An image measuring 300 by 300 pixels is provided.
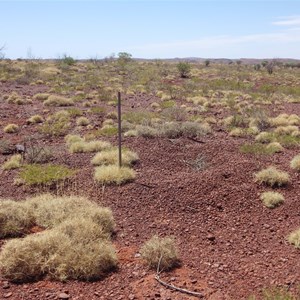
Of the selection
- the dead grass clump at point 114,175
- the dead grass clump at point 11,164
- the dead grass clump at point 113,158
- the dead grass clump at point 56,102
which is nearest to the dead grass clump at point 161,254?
the dead grass clump at point 114,175

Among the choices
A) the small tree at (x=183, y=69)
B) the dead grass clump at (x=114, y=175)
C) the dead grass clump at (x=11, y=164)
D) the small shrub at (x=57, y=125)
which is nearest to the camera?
the dead grass clump at (x=114, y=175)

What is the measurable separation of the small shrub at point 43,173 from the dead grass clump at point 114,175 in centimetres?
86

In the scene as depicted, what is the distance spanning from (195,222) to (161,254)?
174cm

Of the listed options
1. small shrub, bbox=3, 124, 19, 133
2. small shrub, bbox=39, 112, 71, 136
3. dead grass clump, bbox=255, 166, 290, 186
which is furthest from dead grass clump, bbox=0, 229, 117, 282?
small shrub, bbox=3, 124, 19, 133

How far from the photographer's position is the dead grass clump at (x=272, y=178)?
27.0 ft

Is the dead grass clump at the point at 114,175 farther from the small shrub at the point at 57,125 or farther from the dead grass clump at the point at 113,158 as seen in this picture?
the small shrub at the point at 57,125

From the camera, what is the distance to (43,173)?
916 cm

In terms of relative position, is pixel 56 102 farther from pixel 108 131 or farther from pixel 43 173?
pixel 43 173

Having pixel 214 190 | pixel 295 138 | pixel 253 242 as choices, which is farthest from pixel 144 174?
pixel 295 138

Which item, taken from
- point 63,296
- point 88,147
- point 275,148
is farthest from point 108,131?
point 63,296

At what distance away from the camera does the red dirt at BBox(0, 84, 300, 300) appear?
468cm

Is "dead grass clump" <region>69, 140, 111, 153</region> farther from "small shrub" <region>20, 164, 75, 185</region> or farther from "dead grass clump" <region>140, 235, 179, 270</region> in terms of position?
"dead grass clump" <region>140, 235, 179, 270</region>

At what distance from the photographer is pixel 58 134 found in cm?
1398

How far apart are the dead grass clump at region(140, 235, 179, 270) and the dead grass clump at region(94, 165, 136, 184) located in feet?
10.6
